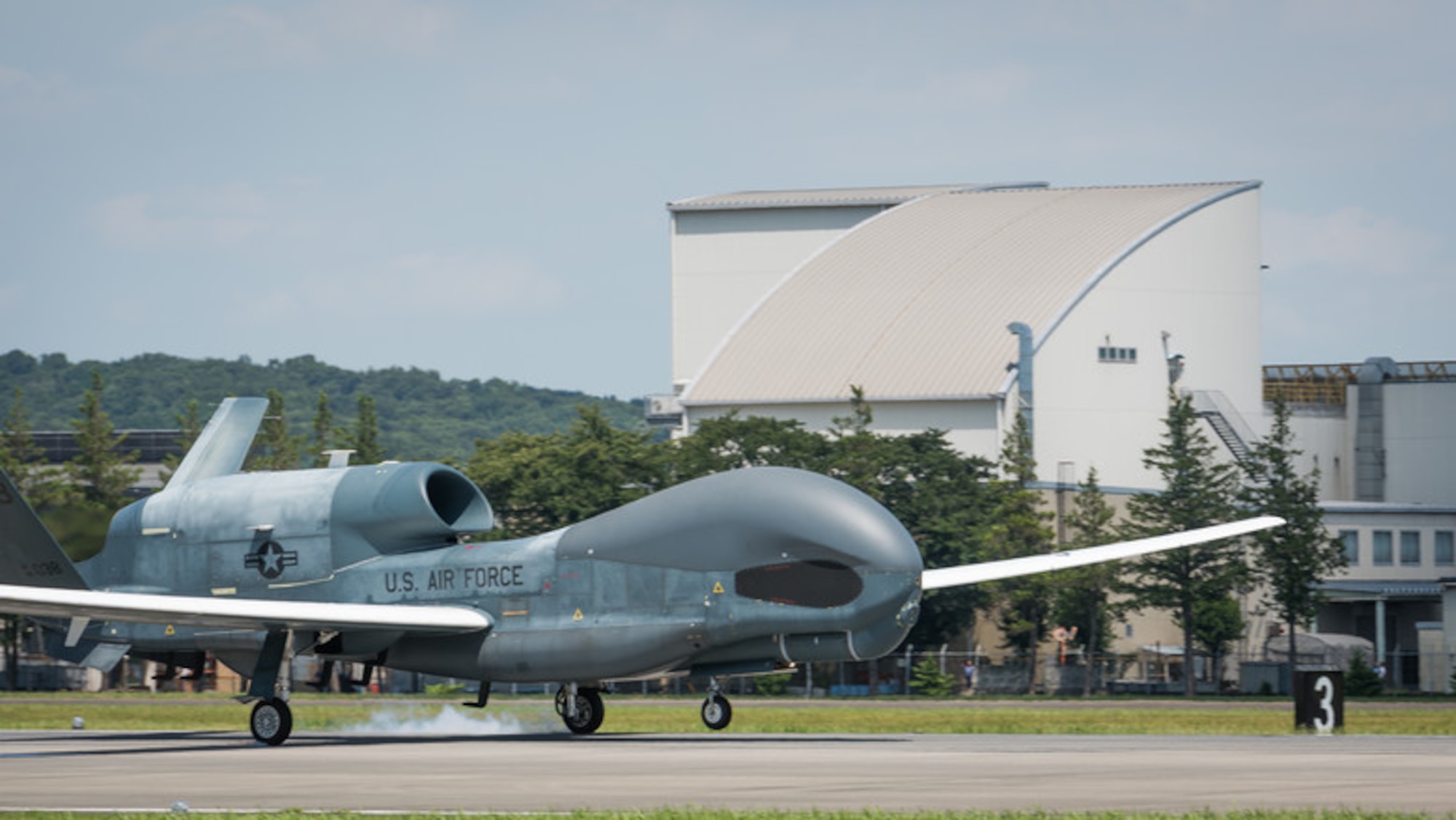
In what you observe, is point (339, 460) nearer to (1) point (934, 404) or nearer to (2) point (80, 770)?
(2) point (80, 770)

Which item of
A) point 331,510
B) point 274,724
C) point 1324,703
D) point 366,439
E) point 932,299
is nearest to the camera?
point 274,724

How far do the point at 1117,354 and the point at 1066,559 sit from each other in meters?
63.9

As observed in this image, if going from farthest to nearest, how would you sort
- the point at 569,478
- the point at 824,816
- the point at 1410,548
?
the point at 1410,548
the point at 569,478
the point at 824,816

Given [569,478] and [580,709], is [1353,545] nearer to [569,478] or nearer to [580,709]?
[569,478]

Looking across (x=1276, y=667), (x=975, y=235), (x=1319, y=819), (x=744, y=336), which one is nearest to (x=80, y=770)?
(x=1319, y=819)

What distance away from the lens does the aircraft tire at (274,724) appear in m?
35.7

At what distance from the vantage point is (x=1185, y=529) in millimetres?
79688

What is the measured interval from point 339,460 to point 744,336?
64.8 metres

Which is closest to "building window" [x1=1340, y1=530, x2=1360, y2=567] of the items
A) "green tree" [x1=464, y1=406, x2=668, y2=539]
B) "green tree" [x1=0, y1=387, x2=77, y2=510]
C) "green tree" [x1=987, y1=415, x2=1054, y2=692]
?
"green tree" [x1=987, y1=415, x2=1054, y2=692]

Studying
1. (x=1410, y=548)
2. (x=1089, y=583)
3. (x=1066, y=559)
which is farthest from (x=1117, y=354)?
(x=1066, y=559)

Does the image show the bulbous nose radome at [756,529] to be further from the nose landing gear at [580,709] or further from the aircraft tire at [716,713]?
the aircraft tire at [716,713]

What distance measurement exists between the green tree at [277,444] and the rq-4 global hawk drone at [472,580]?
54.4m

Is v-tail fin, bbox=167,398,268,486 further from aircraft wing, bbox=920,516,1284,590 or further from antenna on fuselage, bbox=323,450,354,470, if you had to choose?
aircraft wing, bbox=920,516,1284,590

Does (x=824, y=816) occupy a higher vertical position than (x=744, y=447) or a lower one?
lower
